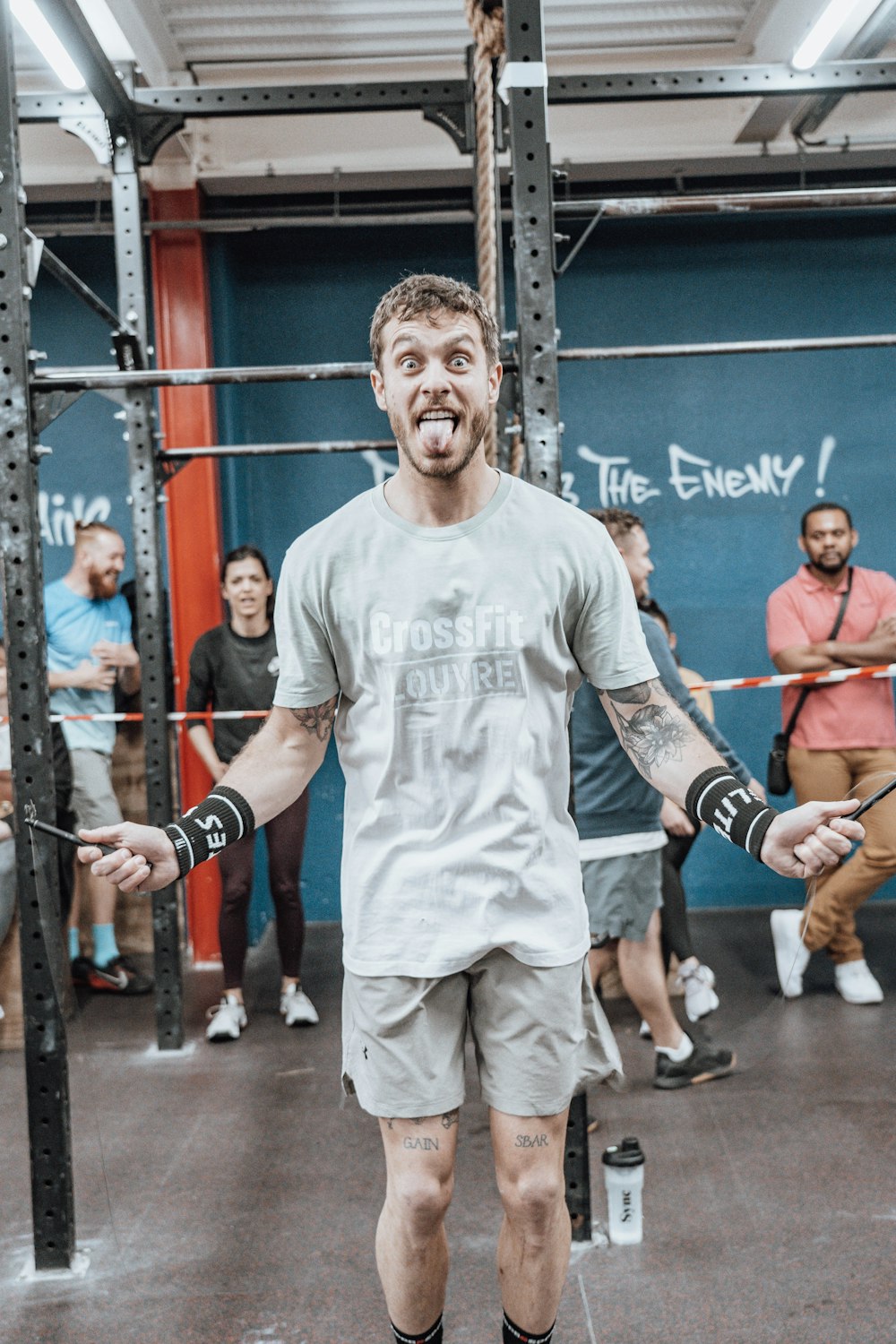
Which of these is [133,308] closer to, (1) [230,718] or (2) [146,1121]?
(1) [230,718]

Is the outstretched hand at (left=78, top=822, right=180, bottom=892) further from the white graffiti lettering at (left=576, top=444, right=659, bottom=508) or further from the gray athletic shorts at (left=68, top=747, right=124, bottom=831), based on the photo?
the white graffiti lettering at (left=576, top=444, right=659, bottom=508)

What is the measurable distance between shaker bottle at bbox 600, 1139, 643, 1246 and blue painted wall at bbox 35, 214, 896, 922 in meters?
2.96

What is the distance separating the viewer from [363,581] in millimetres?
1628

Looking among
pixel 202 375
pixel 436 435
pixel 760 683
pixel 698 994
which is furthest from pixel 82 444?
pixel 436 435

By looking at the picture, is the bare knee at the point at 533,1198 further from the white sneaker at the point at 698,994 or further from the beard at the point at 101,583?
the beard at the point at 101,583

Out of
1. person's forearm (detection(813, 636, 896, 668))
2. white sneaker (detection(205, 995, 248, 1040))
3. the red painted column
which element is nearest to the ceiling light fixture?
person's forearm (detection(813, 636, 896, 668))

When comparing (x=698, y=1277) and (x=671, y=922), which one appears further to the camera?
(x=671, y=922)

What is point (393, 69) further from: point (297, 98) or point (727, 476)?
point (727, 476)

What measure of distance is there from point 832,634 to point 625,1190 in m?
2.52

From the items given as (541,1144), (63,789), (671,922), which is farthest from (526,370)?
(63,789)

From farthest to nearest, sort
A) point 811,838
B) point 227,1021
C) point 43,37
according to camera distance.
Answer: point 227,1021 < point 43,37 < point 811,838

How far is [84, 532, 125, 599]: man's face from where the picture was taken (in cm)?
420

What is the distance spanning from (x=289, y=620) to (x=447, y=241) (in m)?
3.93

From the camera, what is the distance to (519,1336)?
173 centimetres
